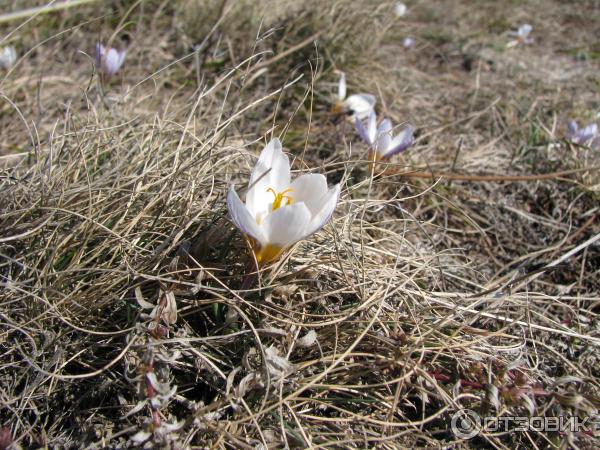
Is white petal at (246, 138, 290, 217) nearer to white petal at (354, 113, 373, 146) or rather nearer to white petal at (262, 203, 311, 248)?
white petal at (262, 203, 311, 248)

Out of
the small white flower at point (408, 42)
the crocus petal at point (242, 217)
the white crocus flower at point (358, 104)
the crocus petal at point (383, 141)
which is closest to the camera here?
the crocus petal at point (242, 217)

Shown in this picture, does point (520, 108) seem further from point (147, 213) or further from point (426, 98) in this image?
point (147, 213)

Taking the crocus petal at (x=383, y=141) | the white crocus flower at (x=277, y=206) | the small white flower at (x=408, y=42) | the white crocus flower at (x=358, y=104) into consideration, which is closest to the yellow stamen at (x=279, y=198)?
the white crocus flower at (x=277, y=206)

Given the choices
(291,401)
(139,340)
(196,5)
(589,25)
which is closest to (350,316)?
(291,401)

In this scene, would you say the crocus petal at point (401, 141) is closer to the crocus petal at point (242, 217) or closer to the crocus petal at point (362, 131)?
the crocus petal at point (362, 131)

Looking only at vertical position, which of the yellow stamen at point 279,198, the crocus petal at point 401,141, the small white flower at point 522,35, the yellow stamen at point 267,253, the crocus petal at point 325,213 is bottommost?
the small white flower at point 522,35

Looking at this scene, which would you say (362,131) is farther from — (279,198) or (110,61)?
(110,61)

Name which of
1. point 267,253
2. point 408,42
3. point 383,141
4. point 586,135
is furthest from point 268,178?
point 408,42
